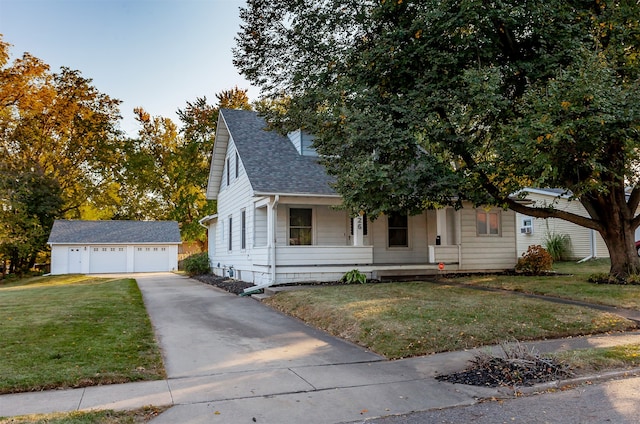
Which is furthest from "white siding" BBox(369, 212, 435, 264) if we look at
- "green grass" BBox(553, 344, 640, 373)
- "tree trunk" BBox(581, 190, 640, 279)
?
"green grass" BBox(553, 344, 640, 373)

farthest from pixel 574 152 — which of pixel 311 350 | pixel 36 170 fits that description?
pixel 36 170

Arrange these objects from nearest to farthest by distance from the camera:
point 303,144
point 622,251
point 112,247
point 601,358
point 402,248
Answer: point 601,358 → point 622,251 → point 402,248 → point 303,144 → point 112,247

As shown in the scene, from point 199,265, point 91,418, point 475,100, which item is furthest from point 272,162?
point 91,418

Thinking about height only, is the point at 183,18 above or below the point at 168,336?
above

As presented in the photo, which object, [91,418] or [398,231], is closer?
[91,418]

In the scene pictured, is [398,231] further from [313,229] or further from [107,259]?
[107,259]

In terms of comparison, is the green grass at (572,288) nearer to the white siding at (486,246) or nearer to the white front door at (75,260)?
the white siding at (486,246)

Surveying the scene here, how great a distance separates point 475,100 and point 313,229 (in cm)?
759

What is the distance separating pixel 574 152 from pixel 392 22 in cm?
553

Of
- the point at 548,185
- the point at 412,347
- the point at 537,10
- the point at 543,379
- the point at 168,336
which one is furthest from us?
the point at 548,185

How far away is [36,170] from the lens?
34.8m

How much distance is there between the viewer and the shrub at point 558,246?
75.7 feet

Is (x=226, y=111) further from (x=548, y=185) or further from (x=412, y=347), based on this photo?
(x=412, y=347)

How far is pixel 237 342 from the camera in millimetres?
7547
